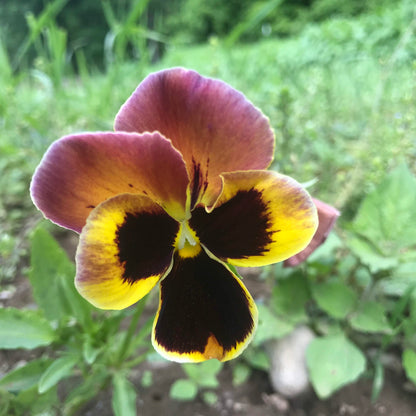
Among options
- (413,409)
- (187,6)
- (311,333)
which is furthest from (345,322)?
(187,6)

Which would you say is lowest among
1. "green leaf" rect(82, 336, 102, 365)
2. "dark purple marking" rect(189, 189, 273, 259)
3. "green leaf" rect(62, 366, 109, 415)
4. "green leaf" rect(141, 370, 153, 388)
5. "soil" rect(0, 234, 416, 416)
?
"soil" rect(0, 234, 416, 416)

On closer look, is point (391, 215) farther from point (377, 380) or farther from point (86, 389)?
point (86, 389)

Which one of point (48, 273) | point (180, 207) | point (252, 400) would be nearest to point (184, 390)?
point (252, 400)

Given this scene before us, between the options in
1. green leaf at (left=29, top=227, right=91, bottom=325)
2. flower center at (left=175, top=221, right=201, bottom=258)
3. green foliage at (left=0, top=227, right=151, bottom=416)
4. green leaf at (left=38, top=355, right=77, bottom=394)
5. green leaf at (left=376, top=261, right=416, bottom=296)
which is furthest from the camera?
green leaf at (left=376, top=261, right=416, bottom=296)

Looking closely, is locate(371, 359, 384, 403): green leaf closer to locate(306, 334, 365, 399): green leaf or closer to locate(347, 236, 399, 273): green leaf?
locate(306, 334, 365, 399): green leaf

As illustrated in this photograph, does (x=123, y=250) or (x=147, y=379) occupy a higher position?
(x=123, y=250)

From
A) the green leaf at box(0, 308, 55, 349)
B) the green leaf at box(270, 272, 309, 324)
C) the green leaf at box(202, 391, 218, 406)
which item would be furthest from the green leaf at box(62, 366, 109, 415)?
the green leaf at box(270, 272, 309, 324)
